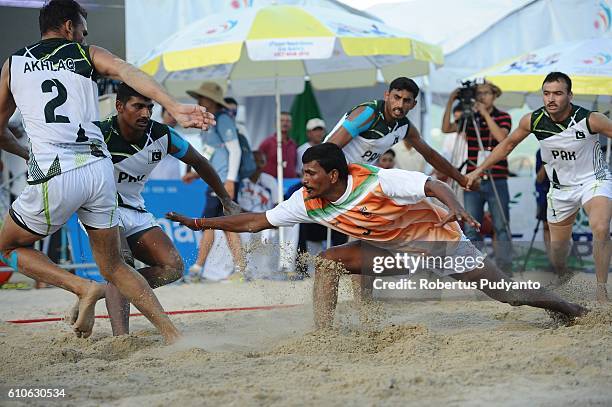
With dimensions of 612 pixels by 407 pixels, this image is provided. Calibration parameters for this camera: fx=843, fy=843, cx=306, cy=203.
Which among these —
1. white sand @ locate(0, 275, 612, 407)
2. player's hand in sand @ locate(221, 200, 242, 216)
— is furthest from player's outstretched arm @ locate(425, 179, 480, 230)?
player's hand in sand @ locate(221, 200, 242, 216)

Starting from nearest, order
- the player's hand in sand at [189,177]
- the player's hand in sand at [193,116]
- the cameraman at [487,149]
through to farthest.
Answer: the player's hand in sand at [193,116]
the cameraman at [487,149]
the player's hand in sand at [189,177]

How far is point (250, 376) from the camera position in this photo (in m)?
4.07

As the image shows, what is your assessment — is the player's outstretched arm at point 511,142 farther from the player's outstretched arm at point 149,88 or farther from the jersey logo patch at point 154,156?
the player's outstretched arm at point 149,88

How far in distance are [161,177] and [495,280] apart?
6.02m

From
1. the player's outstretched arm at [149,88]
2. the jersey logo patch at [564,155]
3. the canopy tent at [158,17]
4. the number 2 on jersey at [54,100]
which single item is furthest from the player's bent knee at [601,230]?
the canopy tent at [158,17]

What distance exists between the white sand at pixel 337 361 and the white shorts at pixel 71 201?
2.58ft

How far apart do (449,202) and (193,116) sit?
154 centimetres

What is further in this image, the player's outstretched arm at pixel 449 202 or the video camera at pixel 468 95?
the video camera at pixel 468 95

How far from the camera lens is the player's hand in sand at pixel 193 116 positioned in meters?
4.08

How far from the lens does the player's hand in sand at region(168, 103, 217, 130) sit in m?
4.08

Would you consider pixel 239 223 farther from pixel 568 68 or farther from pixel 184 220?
pixel 568 68

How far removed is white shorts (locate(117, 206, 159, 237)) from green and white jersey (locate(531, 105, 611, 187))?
10.7 feet

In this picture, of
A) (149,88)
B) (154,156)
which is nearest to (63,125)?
(149,88)

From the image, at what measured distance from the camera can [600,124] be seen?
6.62 metres
